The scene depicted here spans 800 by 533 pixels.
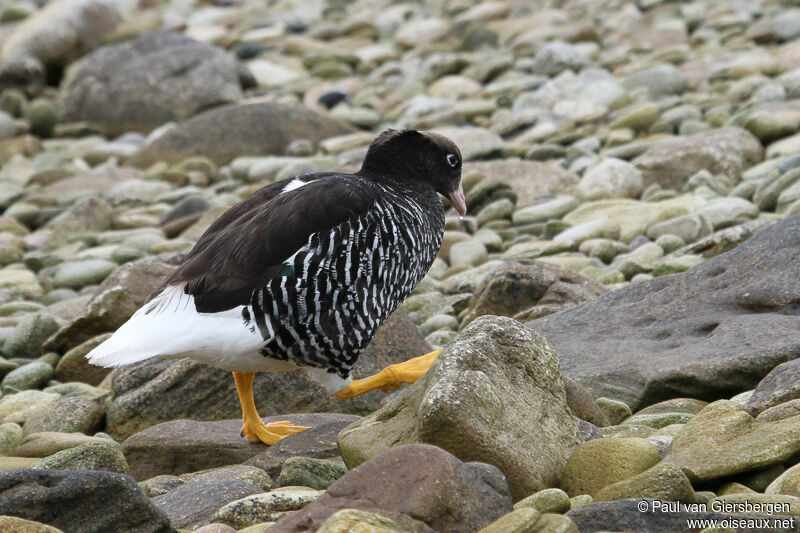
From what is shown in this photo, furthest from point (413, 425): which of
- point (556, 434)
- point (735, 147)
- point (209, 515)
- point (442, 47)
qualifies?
point (442, 47)

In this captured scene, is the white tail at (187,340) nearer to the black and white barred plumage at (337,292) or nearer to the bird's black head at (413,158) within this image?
the black and white barred plumage at (337,292)

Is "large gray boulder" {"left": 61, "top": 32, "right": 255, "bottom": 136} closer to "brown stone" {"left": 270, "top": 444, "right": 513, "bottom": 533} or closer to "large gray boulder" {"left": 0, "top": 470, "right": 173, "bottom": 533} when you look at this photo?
"large gray boulder" {"left": 0, "top": 470, "right": 173, "bottom": 533}

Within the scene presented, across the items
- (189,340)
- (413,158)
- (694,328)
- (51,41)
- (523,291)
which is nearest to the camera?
(189,340)

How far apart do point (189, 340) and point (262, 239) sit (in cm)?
65

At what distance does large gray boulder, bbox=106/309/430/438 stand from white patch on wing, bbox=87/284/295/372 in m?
0.95

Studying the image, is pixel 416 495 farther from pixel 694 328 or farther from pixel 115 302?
pixel 115 302

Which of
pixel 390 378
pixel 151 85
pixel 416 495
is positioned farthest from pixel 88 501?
pixel 151 85

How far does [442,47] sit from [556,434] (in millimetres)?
15194

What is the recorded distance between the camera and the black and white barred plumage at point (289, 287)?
5.76 m

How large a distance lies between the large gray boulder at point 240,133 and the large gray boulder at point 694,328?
8.57 meters

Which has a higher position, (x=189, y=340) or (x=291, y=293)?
(x=291, y=293)

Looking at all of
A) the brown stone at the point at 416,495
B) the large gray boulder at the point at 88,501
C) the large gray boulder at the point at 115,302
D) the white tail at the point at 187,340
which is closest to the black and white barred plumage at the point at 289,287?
the white tail at the point at 187,340

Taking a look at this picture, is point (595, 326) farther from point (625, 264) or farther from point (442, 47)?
point (442, 47)

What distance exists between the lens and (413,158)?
23.0 feet
